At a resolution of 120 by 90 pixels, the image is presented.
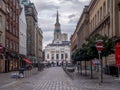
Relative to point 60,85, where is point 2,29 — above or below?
above

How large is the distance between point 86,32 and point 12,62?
25.7 m

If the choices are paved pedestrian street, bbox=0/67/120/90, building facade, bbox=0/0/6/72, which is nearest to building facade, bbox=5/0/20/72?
building facade, bbox=0/0/6/72

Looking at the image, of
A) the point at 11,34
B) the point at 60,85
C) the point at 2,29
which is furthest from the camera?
the point at 11,34

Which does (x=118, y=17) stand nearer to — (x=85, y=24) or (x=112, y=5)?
(x=112, y=5)

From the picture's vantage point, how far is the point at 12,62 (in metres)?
79.9

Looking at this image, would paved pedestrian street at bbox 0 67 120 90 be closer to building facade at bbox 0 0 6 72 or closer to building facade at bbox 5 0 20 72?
building facade at bbox 0 0 6 72

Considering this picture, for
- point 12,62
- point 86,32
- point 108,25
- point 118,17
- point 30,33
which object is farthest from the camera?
point 30,33

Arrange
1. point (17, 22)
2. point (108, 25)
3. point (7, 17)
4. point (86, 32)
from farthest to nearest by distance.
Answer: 1. point (86, 32)
2. point (17, 22)
3. point (7, 17)
4. point (108, 25)

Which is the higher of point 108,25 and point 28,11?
point 28,11

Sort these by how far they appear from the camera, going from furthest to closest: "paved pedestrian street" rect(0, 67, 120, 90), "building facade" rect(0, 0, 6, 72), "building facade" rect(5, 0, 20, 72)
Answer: "building facade" rect(5, 0, 20, 72)
"building facade" rect(0, 0, 6, 72)
"paved pedestrian street" rect(0, 67, 120, 90)

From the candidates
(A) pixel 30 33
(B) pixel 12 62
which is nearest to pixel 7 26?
(B) pixel 12 62

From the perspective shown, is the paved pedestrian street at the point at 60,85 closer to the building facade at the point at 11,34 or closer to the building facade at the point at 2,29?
the building facade at the point at 2,29

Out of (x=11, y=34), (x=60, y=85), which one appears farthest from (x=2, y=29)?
(x=60, y=85)

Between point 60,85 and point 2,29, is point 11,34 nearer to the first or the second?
point 2,29
